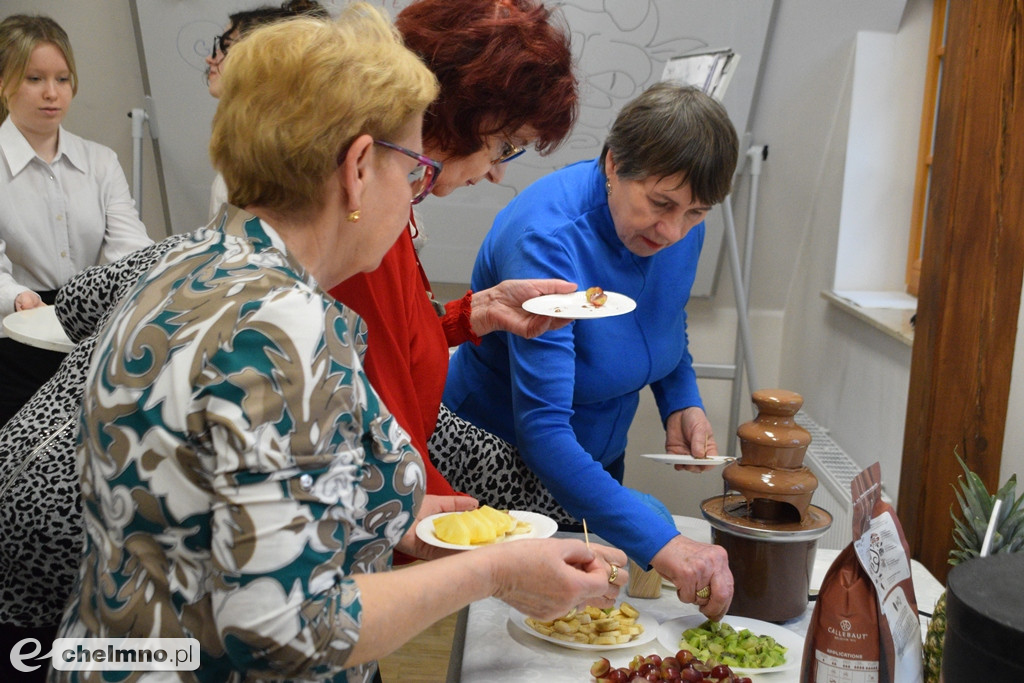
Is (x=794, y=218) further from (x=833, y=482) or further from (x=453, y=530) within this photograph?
(x=453, y=530)

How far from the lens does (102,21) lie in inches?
143

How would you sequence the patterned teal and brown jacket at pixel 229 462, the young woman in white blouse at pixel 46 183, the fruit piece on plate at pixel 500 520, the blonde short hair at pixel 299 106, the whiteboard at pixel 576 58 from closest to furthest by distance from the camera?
the patterned teal and brown jacket at pixel 229 462
the blonde short hair at pixel 299 106
the fruit piece on plate at pixel 500 520
the young woman in white blouse at pixel 46 183
the whiteboard at pixel 576 58

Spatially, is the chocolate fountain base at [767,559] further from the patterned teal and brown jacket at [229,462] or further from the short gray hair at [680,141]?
the patterned teal and brown jacket at [229,462]

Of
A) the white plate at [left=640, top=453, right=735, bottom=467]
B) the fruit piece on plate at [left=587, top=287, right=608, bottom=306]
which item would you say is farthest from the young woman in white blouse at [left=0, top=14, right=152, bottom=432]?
the white plate at [left=640, top=453, right=735, bottom=467]

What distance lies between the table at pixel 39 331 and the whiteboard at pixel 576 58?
1.48 m

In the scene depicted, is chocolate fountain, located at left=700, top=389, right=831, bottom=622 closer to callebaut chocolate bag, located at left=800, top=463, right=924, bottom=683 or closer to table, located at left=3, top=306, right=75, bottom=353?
callebaut chocolate bag, located at left=800, top=463, right=924, bottom=683

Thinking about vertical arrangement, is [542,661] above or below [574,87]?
below

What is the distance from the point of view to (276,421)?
2.34 ft

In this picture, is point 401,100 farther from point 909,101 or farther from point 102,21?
point 102,21

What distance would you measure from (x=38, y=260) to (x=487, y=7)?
241 centimetres

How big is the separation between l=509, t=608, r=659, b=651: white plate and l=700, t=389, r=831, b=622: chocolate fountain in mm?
143

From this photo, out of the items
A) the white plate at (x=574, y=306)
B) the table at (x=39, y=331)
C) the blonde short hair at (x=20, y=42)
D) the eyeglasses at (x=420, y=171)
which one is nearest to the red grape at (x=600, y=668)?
the white plate at (x=574, y=306)

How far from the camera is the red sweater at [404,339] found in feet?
4.03

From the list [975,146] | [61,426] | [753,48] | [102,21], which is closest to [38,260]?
[102,21]
